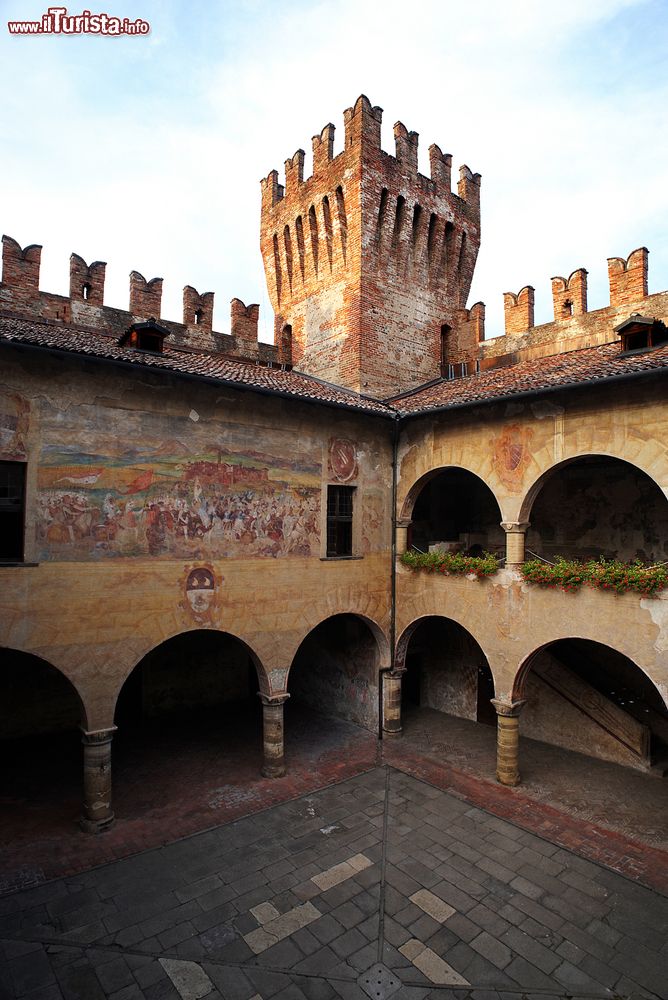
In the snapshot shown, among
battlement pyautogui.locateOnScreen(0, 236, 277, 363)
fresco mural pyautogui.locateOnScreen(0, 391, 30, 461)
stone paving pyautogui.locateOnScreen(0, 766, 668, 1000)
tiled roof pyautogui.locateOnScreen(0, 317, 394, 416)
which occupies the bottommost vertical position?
stone paving pyautogui.locateOnScreen(0, 766, 668, 1000)

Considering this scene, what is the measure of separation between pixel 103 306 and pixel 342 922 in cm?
1334

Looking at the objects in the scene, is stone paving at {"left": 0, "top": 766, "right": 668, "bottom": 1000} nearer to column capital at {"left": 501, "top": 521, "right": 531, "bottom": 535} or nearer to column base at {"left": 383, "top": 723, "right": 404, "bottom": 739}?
column base at {"left": 383, "top": 723, "right": 404, "bottom": 739}

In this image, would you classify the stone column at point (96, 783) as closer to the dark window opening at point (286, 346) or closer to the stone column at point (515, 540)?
the stone column at point (515, 540)

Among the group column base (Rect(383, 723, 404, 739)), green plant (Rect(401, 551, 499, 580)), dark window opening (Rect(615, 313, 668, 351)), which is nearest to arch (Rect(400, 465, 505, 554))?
green plant (Rect(401, 551, 499, 580))

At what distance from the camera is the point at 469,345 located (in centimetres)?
1805

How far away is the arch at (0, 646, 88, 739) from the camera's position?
45.0ft

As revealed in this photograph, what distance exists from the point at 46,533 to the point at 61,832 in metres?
5.10

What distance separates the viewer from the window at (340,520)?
1303 centimetres

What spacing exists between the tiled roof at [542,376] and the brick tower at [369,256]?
2.54 meters

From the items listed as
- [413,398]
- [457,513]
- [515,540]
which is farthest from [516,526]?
[413,398]

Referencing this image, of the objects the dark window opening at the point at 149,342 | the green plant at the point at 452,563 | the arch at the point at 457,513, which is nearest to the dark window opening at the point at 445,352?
the arch at the point at 457,513

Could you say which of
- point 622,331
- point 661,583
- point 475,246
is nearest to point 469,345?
point 475,246

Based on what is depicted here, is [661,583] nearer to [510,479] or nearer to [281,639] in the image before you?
[510,479]

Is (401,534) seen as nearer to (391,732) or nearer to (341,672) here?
(341,672)
